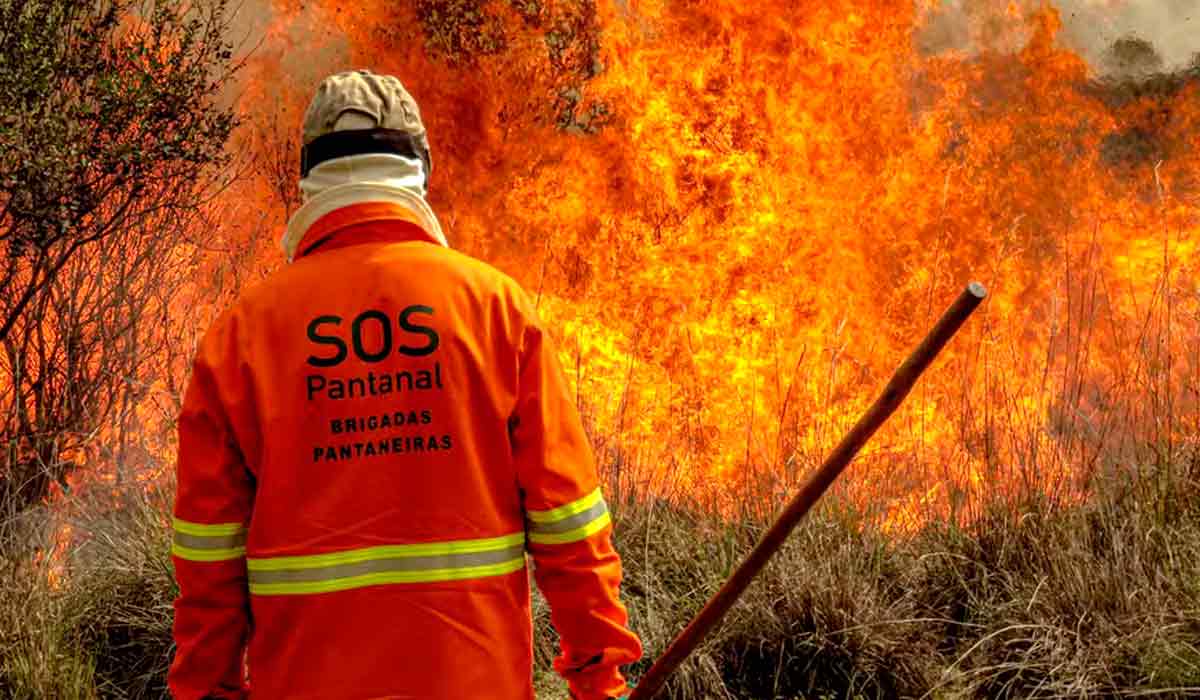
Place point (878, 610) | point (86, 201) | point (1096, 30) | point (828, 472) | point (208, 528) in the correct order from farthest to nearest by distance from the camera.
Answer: point (1096, 30) → point (86, 201) → point (878, 610) → point (208, 528) → point (828, 472)

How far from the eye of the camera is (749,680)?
4117 mm

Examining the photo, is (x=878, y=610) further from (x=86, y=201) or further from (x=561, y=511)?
(x=86, y=201)

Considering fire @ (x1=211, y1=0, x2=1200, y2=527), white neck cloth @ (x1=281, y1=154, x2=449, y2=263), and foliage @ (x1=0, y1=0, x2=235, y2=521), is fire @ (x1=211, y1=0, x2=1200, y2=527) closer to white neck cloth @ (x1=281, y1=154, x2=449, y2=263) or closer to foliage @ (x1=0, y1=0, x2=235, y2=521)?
foliage @ (x1=0, y1=0, x2=235, y2=521)

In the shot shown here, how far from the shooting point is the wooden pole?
74.8 inches

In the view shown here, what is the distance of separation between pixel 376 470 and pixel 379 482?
2 centimetres

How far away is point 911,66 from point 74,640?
16.7 m

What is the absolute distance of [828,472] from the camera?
2.06 m

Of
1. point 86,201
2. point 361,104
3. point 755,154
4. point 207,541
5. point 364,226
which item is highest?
point 755,154

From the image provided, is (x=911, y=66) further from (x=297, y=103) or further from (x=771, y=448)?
(x=771, y=448)

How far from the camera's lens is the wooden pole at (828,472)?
1900 mm

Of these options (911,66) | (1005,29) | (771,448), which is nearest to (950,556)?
(771,448)

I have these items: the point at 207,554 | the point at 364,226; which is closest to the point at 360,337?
the point at 364,226

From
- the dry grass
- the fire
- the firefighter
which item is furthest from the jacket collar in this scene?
the fire

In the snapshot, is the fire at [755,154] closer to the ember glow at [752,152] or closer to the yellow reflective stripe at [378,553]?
the ember glow at [752,152]
